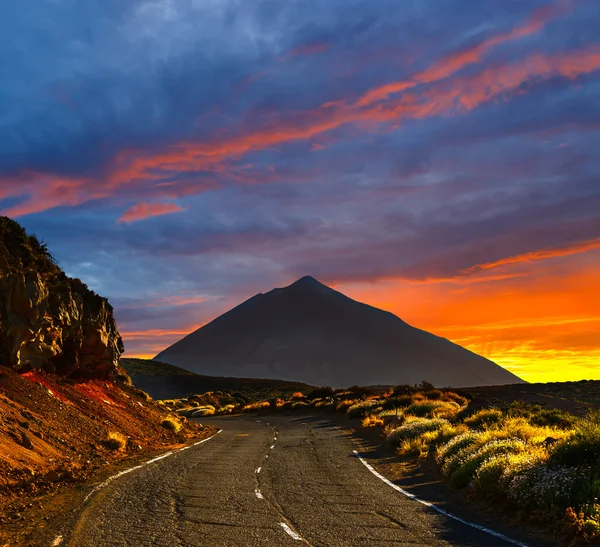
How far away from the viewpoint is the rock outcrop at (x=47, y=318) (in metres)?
23.9

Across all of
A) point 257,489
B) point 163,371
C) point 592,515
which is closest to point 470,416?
point 257,489

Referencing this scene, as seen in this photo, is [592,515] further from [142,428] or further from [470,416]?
[142,428]

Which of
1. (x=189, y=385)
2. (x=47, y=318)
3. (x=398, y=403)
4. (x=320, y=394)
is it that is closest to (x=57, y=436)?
(x=47, y=318)

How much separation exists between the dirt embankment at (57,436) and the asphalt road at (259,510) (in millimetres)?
1378

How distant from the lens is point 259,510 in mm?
11562

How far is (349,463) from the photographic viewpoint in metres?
19.2

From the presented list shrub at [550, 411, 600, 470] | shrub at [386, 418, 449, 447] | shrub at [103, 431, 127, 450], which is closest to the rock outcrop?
shrub at [103, 431, 127, 450]

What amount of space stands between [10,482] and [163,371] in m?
124

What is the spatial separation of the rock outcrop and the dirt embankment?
0.91m

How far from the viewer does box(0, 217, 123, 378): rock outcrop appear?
23891 mm

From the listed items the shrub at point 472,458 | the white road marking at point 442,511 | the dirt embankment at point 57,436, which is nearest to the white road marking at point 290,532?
the white road marking at point 442,511

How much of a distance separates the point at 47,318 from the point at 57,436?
7494 mm

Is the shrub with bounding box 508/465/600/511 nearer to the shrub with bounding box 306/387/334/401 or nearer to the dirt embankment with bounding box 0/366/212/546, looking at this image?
the dirt embankment with bounding box 0/366/212/546

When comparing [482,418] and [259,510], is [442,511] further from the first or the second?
[482,418]
